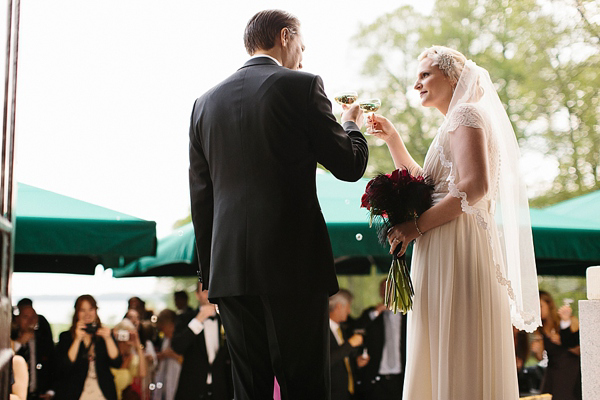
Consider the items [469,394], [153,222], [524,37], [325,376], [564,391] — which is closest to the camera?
[325,376]

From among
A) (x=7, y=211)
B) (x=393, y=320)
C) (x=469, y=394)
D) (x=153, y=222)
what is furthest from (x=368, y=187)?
(x=393, y=320)

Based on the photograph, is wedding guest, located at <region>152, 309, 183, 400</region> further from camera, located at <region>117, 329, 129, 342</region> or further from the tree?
the tree

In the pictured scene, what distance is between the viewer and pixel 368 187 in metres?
3.65

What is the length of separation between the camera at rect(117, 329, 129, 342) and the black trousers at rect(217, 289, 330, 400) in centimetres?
531

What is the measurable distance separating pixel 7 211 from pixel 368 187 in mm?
1792

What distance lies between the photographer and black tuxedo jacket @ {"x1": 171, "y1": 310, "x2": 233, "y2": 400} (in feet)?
24.8

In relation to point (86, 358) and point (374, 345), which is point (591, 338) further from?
point (86, 358)

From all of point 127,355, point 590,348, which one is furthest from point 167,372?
point 590,348

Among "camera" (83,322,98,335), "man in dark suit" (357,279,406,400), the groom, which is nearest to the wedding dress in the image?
the groom

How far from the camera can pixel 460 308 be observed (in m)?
3.46

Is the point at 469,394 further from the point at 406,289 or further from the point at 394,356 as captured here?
the point at 394,356

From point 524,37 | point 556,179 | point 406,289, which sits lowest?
point 406,289

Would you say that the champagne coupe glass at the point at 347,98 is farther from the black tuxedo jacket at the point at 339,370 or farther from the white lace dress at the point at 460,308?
the black tuxedo jacket at the point at 339,370

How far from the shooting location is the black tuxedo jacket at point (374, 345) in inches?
320
